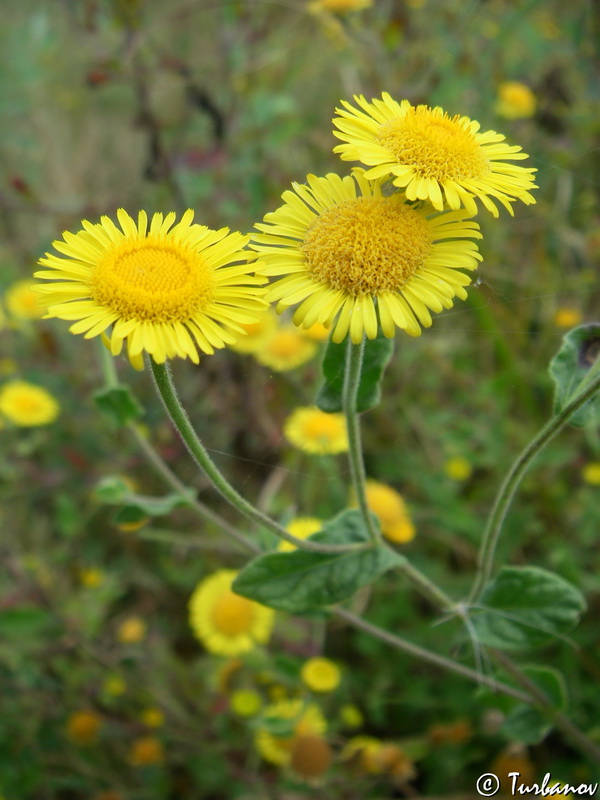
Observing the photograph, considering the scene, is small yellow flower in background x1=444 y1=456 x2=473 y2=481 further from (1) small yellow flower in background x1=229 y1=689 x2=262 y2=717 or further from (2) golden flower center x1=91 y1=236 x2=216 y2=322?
(2) golden flower center x1=91 y1=236 x2=216 y2=322

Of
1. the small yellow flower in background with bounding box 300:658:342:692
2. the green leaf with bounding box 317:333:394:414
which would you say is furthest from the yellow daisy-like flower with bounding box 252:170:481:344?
the small yellow flower in background with bounding box 300:658:342:692

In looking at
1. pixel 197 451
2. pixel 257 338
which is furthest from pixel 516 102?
pixel 197 451

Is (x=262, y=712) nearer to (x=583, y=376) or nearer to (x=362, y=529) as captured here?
(x=362, y=529)

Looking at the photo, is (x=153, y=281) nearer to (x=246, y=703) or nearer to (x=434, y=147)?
(x=434, y=147)

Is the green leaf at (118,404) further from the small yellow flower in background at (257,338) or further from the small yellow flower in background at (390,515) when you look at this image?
the small yellow flower in background at (257,338)

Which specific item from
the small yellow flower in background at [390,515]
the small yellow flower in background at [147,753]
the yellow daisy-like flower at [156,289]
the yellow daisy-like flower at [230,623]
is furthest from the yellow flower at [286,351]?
the yellow daisy-like flower at [156,289]
